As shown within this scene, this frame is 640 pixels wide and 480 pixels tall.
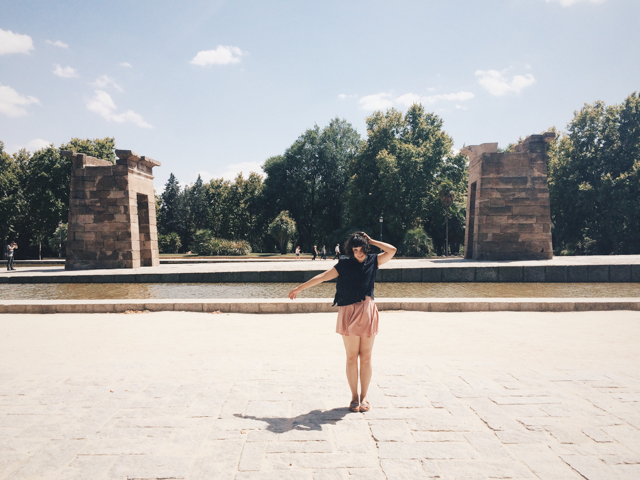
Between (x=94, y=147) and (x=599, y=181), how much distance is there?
4743cm

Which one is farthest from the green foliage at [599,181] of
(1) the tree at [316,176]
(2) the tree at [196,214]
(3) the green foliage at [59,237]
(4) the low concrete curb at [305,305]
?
(2) the tree at [196,214]

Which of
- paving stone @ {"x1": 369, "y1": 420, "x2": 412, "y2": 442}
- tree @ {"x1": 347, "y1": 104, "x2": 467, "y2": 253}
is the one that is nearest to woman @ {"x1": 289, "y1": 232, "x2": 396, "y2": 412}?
paving stone @ {"x1": 369, "y1": 420, "x2": 412, "y2": 442}

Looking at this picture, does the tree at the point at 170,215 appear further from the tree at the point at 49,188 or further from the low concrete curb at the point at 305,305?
the low concrete curb at the point at 305,305

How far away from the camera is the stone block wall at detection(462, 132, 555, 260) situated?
20188mm

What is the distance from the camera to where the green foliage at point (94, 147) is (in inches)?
1635

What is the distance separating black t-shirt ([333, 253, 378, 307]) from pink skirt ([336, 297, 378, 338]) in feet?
0.18

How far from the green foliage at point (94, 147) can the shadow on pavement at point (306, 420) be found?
44.9 m

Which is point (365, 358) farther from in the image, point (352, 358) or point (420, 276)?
point (420, 276)

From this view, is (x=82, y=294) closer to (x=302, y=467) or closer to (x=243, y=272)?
(x=243, y=272)

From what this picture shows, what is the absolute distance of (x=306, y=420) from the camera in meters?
3.34

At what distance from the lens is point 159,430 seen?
317 centimetres

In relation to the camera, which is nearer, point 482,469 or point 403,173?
point 482,469

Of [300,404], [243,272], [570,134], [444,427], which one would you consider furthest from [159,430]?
[570,134]

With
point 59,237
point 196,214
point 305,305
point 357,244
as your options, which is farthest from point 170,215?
point 357,244
